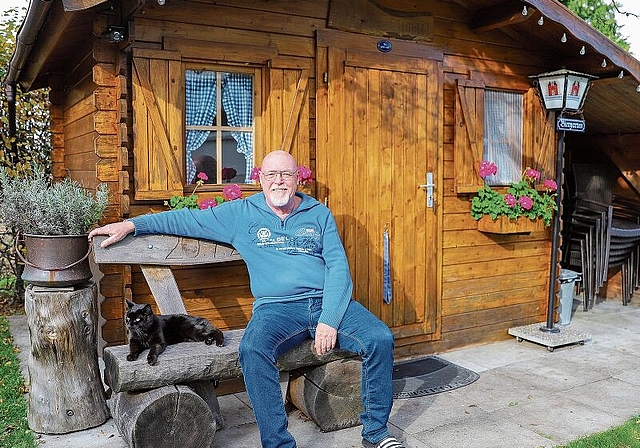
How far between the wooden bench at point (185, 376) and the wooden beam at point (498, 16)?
107 inches

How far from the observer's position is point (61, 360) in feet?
11.4

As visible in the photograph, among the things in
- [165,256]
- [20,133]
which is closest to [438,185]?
[165,256]

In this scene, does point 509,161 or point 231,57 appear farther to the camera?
point 509,161

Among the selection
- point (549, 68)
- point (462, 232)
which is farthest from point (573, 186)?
point (462, 232)

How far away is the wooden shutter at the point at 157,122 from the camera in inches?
152

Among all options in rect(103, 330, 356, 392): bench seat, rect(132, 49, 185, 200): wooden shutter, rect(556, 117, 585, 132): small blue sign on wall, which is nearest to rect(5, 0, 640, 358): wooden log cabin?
rect(132, 49, 185, 200): wooden shutter

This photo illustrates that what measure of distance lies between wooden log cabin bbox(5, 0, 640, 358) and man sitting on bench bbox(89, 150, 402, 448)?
19.0 inches

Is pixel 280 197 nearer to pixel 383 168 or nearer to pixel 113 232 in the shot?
pixel 113 232

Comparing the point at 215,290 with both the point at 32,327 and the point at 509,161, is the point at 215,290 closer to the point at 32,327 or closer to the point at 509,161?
the point at 32,327

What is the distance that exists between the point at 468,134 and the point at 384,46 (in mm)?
980

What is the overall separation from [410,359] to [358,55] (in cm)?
230

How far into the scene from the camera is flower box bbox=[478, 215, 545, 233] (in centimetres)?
517

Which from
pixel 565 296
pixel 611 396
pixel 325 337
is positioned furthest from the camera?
pixel 565 296

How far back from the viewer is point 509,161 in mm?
5504
